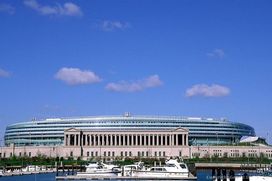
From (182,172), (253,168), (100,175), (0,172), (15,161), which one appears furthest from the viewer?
(15,161)

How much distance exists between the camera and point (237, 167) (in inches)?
5635

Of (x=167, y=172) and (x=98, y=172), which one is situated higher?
(x=167, y=172)

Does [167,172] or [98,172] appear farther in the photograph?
[98,172]

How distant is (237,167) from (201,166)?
9.60 metres

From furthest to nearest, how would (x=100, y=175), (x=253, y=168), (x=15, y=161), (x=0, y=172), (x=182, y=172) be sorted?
(x=15, y=161) → (x=253, y=168) → (x=0, y=172) → (x=100, y=175) → (x=182, y=172)

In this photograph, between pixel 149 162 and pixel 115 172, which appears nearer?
pixel 115 172

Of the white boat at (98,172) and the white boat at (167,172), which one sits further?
the white boat at (98,172)

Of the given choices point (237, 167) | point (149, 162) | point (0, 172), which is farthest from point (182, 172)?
point (149, 162)

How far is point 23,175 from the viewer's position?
12025 centimetres

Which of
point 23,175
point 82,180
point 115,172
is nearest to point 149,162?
point 23,175

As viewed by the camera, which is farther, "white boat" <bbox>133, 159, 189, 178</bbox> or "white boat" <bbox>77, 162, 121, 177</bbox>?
"white boat" <bbox>77, 162, 121, 177</bbox>

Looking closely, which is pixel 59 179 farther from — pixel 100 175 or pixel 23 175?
pixel 23 175

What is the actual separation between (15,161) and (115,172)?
222 ft

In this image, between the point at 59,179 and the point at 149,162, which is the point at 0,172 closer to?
the point at 59,179
